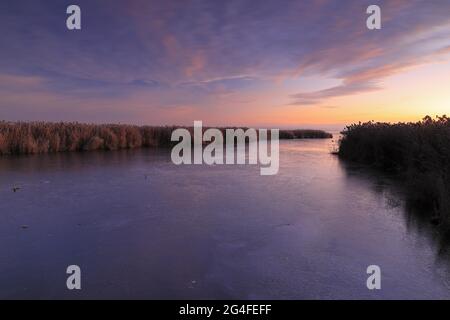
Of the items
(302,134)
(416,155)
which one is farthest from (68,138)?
(302,134)

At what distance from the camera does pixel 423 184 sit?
711 centimetres

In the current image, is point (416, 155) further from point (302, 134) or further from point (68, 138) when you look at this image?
point (302, 134)

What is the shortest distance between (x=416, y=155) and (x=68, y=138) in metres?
14.2

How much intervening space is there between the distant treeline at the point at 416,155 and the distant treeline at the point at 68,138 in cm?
1078

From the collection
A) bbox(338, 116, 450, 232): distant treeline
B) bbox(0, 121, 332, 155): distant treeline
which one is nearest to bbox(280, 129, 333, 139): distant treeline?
bbox(0, 121, 332, 155): distant treeline

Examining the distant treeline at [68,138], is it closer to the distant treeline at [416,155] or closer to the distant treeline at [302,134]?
the distant treeline at [416,155]

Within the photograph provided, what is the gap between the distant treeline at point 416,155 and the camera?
6039 millimetres

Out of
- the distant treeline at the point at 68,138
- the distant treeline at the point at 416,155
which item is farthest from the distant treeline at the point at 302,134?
the distant treeline at the point at 416,155

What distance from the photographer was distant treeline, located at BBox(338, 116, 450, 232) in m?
6.04
